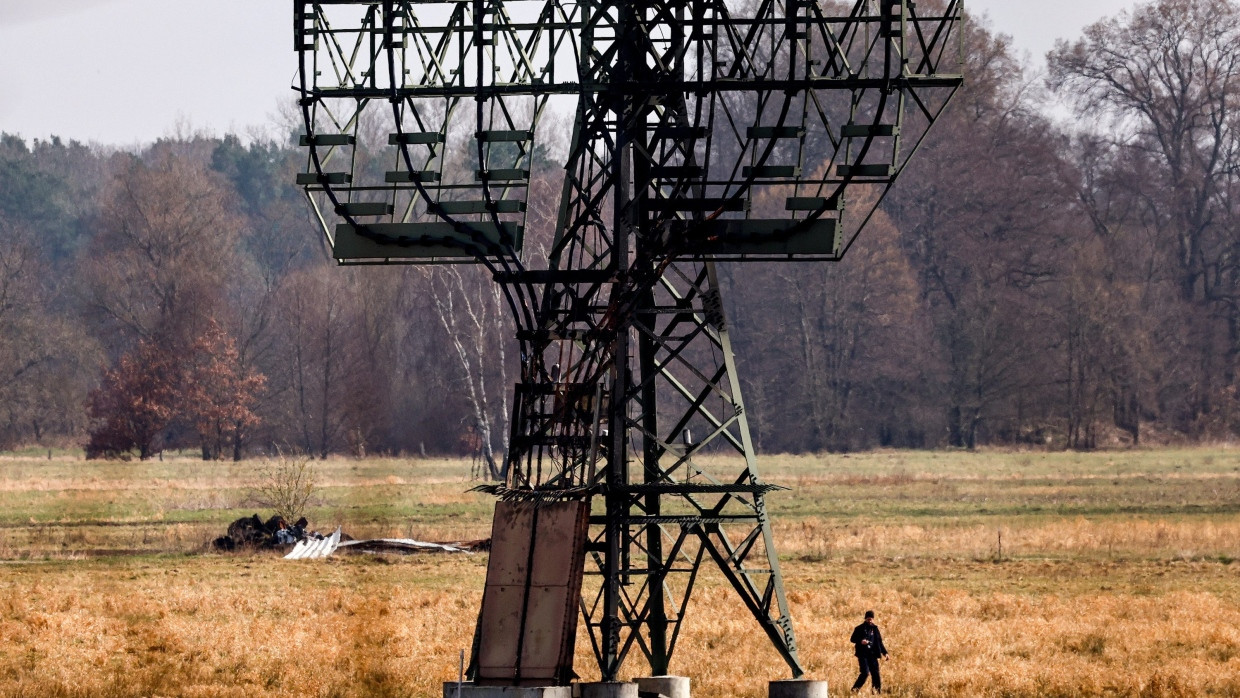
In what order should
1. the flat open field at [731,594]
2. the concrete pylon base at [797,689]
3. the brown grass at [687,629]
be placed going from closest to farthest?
the concrete pylon base at [797,689]
the brown grass at [687,629]
the flat open field at [731,594]

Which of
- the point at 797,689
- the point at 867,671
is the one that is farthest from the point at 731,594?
the point at 797,689

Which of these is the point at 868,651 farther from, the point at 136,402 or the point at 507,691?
the point at 136,402

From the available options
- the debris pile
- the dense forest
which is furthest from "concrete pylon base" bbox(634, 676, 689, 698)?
the dense forest

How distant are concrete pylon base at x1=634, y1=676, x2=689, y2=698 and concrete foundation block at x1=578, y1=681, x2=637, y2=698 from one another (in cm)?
201

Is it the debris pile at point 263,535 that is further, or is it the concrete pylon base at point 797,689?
the debris pile at point 263,535

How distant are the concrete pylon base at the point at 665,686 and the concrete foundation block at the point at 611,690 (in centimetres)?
201

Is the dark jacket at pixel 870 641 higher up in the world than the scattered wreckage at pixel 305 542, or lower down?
lower down

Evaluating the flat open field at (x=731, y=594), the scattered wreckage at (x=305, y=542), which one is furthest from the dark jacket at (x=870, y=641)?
the scattered wreckage at (x=305, y=542)

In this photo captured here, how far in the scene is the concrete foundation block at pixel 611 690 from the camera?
22.1m

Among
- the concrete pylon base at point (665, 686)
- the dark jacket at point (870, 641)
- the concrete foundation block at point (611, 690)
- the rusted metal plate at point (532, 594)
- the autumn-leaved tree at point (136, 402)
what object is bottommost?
the concrete pylon base at point (665, 686)

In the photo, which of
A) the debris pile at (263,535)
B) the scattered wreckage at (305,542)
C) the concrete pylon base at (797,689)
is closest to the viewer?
the concrete pylon base at (797,689)

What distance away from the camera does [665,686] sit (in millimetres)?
24219

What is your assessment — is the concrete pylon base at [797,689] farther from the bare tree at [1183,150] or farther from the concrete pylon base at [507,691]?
the bare tree at [1183,150]

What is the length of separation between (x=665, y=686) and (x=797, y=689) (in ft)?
5.74
